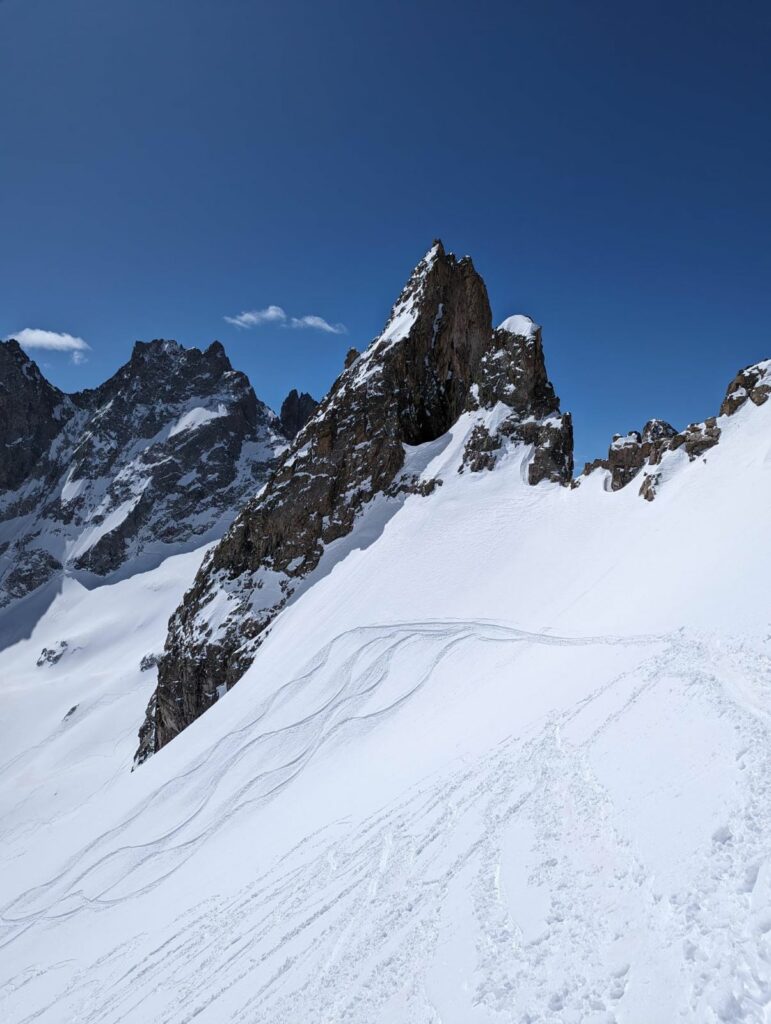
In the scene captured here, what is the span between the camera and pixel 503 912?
6.63 m

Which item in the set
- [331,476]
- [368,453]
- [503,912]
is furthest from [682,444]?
[331,476]

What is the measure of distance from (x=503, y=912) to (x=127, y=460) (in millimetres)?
110188

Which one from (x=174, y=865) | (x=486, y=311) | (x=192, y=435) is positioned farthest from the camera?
(x=192, y=435)

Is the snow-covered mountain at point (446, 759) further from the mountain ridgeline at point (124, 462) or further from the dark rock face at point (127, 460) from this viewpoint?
the dark rock face at point (127, 460)

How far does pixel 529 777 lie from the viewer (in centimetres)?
955

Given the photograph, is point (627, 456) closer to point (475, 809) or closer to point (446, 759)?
point (446, 759)

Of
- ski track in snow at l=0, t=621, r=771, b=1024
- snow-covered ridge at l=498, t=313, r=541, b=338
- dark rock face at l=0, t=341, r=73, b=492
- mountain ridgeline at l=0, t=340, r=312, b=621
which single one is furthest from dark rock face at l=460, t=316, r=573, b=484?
dark rock face at l=0, t=341, r=73, b=492

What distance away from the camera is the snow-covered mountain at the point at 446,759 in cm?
595

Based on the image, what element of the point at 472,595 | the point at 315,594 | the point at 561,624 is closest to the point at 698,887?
the point at 561,624

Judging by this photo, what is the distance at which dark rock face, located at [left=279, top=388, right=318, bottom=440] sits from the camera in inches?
4851

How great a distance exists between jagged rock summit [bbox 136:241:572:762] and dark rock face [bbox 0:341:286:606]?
52.8 meters

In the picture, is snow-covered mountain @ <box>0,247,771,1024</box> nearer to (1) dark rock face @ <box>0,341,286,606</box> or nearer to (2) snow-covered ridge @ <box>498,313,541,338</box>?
(2) snow-covered ridge @ <box>498,313,541,338</box>

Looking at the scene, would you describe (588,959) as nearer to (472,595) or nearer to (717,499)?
(717,499)

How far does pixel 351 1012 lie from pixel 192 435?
103182 millimetres
